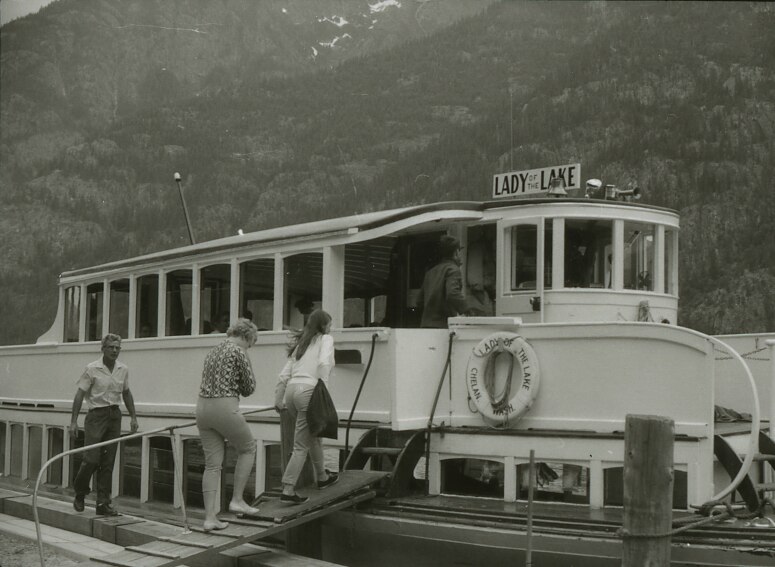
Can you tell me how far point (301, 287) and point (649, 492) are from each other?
4.86m

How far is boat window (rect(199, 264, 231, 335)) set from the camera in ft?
35.5

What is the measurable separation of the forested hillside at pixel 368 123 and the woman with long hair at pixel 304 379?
37.7 metres

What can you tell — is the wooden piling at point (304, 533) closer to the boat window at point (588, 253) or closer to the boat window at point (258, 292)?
the boat window at point (258, 292)

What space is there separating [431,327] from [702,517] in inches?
121

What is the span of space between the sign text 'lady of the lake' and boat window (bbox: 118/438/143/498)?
555 centimetres

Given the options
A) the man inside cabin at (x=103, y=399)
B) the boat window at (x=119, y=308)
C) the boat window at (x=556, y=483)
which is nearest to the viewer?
the boat window at (x=556, y=483)

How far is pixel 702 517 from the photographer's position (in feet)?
22.4

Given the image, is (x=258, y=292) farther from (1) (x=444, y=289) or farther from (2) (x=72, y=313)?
(2) (x=72, y=313)

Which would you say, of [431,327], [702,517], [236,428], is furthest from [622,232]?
[236,428]

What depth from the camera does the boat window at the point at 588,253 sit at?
29.3ft

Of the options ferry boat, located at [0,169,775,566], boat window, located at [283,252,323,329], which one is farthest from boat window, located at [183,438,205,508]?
boat window, located at [283,252,323,329]

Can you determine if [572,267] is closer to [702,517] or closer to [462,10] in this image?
[702,517]

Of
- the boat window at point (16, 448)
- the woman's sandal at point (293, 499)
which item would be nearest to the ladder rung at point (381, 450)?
the woman's sandal at point (293, 499)

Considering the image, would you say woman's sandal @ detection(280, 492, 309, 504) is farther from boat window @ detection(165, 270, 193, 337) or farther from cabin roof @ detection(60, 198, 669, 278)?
boat window @ detection(165, 270, 193, 337)
